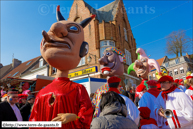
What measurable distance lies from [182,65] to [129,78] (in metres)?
12.5

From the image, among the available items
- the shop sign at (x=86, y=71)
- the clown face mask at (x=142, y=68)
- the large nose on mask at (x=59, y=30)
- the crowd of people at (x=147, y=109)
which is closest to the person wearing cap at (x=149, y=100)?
the crowd of people at (x=147, y=109)

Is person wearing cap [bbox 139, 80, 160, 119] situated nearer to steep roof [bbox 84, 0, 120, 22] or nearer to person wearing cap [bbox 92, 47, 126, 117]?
person wearing cap [bbox 92, 47, 126, 117]

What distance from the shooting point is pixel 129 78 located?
54.1ft

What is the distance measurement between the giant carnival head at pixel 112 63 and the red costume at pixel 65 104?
151cm

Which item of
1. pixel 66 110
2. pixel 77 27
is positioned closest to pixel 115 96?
pixel 66 110

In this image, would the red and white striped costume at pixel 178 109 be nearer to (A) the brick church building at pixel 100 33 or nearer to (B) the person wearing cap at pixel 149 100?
(B) the person wearing cap at pixel 149 100

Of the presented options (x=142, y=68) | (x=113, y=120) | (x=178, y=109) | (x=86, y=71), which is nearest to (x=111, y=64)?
(x=142, y=68)

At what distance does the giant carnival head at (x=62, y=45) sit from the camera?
2.36 meters

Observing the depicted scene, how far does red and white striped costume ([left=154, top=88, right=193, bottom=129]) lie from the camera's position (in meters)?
2.33

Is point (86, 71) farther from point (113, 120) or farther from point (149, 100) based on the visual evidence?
point (113, 120)

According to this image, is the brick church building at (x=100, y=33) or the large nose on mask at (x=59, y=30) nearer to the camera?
the large nose on mask at (x=59, y=30)

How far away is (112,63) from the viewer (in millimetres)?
3824

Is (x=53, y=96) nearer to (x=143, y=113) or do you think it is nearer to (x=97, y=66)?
(x=143, y=113)

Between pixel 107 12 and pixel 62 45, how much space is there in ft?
52.2
